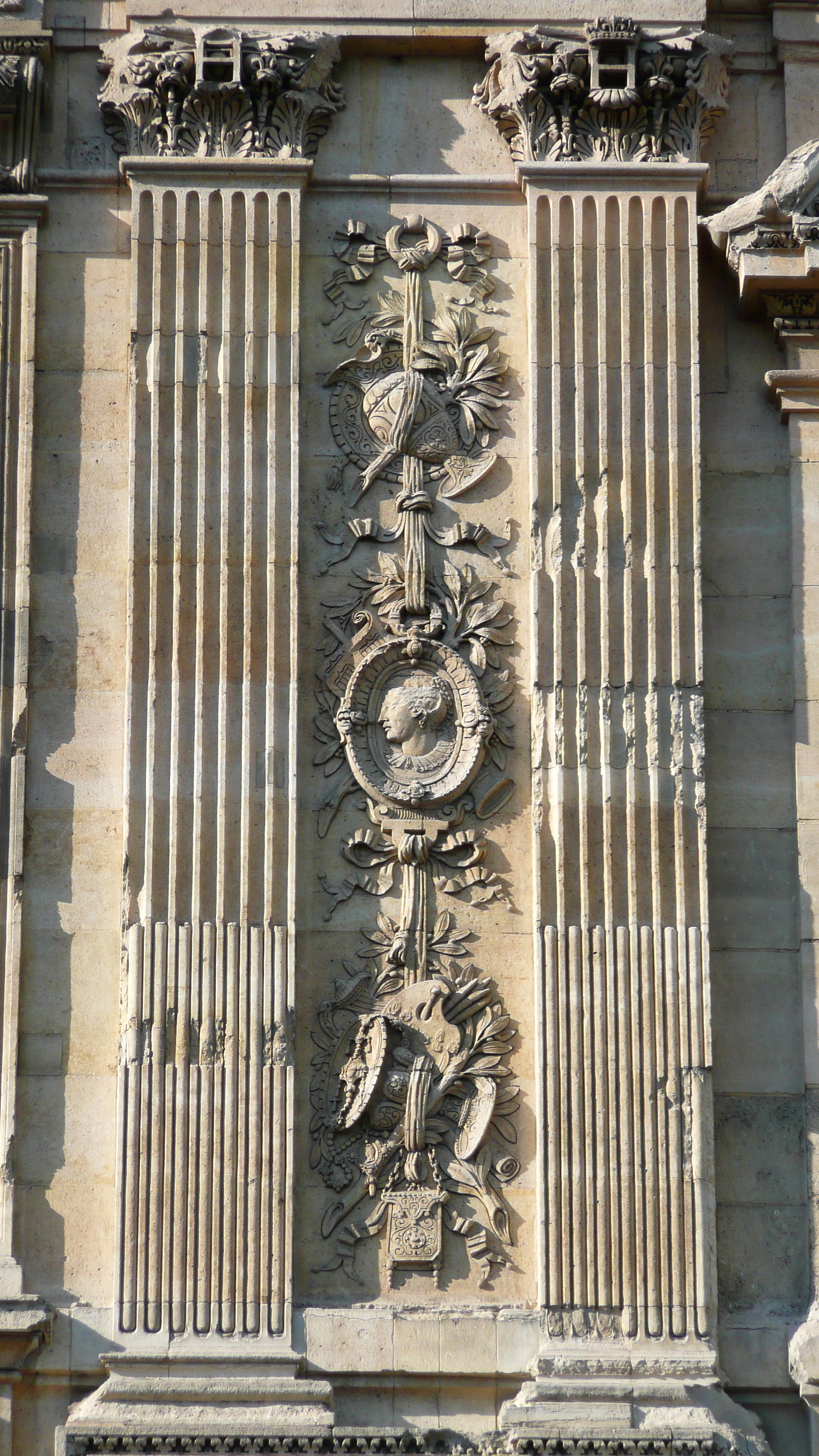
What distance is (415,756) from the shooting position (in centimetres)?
1227

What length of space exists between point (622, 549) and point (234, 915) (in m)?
3.41

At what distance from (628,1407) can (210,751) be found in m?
4.68

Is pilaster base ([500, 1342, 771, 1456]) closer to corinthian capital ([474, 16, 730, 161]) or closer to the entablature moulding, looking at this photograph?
corinthian capital ([474, 16, 730, 161])

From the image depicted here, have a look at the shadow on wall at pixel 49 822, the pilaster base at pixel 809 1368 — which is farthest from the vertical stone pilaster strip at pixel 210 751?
the pilaster base at pixel 809 1368

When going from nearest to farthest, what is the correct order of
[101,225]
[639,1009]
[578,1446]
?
[578,1446] < [639,1009] < [101,225]

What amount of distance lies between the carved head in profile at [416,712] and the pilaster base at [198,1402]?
381 centimetres

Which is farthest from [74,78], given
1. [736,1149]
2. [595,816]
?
[736,1149]

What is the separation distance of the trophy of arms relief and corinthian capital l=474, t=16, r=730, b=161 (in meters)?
0.85

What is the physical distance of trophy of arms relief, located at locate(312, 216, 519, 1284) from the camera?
38.7ft

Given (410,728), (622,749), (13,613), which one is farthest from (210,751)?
(622,749)

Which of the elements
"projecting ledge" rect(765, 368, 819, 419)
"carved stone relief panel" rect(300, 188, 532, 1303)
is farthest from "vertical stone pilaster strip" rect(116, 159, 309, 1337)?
"projecting ledge" rect(765, 368, 819, 419)

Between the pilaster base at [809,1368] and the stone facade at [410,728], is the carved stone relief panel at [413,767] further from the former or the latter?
the pilaster base at [809,1368]

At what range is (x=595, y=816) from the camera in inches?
475

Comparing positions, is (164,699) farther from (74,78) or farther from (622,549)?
(74,78)
